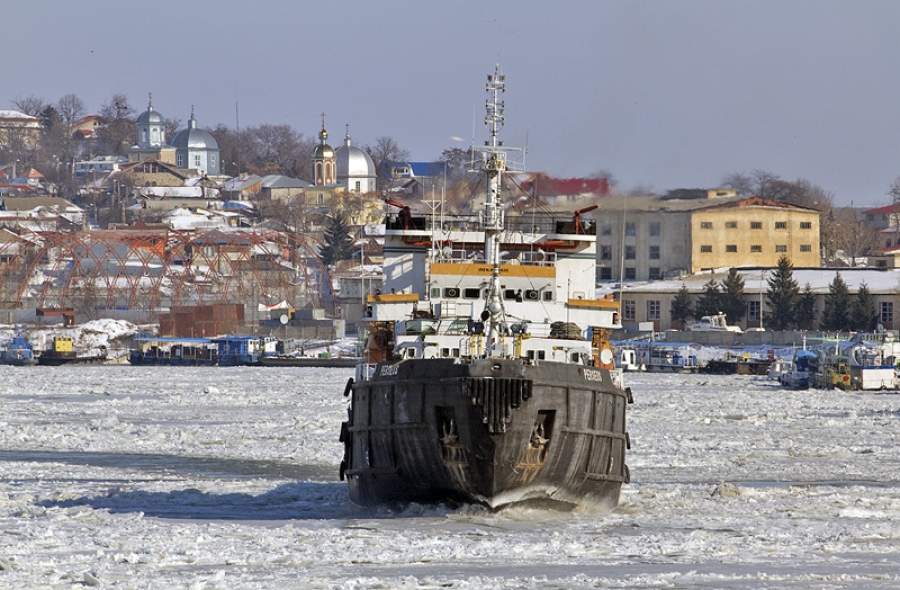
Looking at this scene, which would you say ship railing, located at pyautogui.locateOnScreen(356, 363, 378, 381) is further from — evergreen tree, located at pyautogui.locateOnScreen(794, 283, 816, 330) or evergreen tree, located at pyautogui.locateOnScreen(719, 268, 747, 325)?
evergreen tree, located at pyautogui.locateOnScreen(719, 268, 747, 325)

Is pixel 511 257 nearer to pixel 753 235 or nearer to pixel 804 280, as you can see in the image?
pixel 804 280

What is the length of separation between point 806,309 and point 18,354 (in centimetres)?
6289

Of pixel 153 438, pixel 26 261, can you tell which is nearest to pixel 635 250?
pixel 26 261

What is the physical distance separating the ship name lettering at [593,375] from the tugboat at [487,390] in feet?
0.10

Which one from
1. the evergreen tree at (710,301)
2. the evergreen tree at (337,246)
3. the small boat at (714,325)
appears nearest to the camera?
the small boat at (714,325)

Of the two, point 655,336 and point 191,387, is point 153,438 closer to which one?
point 191,387

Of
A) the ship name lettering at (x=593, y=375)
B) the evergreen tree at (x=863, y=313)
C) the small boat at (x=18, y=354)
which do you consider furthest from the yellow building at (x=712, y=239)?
the ship name lettering at (x=593, y=375)

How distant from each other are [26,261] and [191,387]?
96098mm

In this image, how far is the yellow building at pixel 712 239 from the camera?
422ft

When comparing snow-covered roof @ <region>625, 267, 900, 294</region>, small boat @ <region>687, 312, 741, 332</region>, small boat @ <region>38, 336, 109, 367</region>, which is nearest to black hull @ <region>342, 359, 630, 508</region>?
small boat @ <region>687, 312, 741, 332</region>

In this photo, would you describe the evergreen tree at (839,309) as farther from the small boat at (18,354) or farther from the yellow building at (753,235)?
the small boat at (18,354)

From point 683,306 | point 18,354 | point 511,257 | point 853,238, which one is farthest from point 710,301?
point 511,257

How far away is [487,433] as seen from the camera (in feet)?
88.0

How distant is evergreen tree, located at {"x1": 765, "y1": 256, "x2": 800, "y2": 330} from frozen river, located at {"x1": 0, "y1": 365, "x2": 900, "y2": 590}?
6423cm
